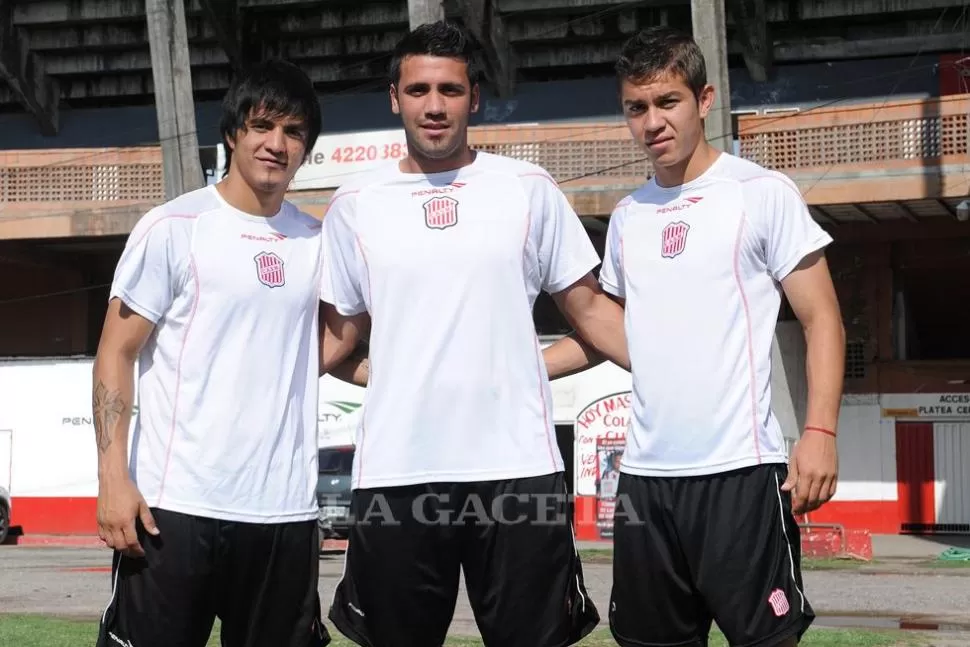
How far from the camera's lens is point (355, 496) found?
14.0 ft

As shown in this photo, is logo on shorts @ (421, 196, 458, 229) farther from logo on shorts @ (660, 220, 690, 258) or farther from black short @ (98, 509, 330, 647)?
black short @ (98, 509, 330, 647)

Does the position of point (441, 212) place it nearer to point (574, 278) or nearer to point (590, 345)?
point (574, 278)

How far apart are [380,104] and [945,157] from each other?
14.2 meters

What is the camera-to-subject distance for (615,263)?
4.73m

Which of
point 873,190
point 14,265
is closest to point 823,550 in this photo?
point 873,190

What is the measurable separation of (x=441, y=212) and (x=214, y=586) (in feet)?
4.61

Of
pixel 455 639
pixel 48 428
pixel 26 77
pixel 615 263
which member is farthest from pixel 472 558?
pixel 26 77

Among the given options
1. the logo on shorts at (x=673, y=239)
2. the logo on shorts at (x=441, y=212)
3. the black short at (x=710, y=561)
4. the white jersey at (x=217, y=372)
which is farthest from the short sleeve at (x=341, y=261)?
the black short at (x=710, y=561)

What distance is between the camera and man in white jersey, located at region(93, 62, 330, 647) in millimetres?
4312

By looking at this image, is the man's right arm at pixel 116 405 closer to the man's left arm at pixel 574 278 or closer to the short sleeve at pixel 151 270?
the short sleeve at pixel 151 270

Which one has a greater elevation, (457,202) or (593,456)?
(457,202)

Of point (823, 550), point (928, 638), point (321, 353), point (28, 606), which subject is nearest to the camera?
point (321, 353)

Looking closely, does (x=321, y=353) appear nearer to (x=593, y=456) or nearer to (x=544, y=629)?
(x=544, y=629)

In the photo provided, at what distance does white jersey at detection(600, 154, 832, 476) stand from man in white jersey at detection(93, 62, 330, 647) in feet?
3.72
